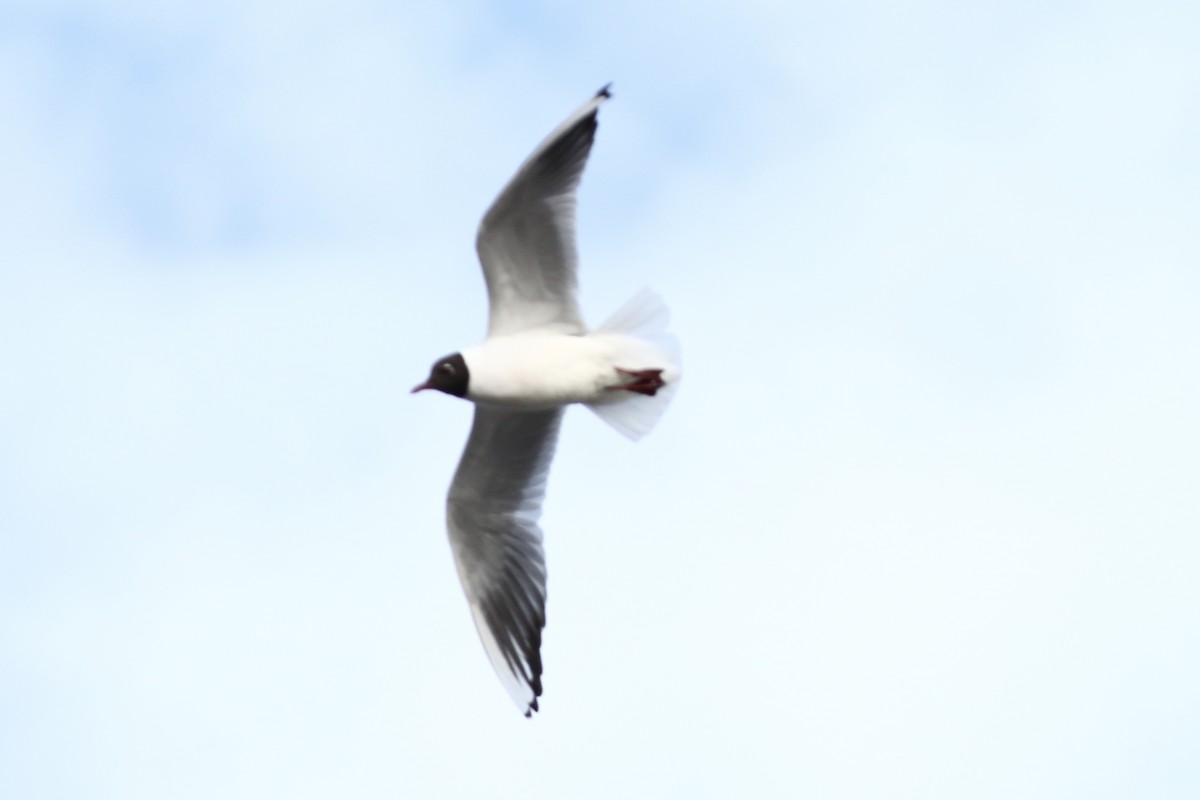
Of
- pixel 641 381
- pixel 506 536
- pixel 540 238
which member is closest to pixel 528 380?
pixel 641 381

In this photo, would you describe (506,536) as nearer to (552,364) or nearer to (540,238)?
(552,364)

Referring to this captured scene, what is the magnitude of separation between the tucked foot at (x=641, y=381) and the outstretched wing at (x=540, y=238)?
0.28m

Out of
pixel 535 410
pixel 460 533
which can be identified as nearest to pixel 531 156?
pixel 535 410

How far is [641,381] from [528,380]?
18.2 inches

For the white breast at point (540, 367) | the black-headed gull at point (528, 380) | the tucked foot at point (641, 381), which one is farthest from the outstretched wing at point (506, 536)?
the tucked foot at point (641, 381)

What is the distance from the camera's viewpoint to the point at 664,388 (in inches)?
317

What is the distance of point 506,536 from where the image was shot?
28.5 feet

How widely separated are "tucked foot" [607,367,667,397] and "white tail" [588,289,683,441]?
0.7 inches

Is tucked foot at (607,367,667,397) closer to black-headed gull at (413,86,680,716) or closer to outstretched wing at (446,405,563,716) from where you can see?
black-headed gull at (413,86,680,716)

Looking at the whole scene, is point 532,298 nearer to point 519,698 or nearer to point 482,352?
point 482,352

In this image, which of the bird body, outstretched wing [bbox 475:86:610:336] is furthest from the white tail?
outstretched wing [bbox 475:86:610:336]

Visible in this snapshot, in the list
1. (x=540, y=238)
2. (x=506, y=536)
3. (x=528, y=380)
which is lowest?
(x=506, y=536)

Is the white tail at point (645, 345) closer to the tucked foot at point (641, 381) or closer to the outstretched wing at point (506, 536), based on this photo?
the tucked foot at point (641, 381)

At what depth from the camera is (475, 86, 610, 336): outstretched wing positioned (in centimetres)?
759
